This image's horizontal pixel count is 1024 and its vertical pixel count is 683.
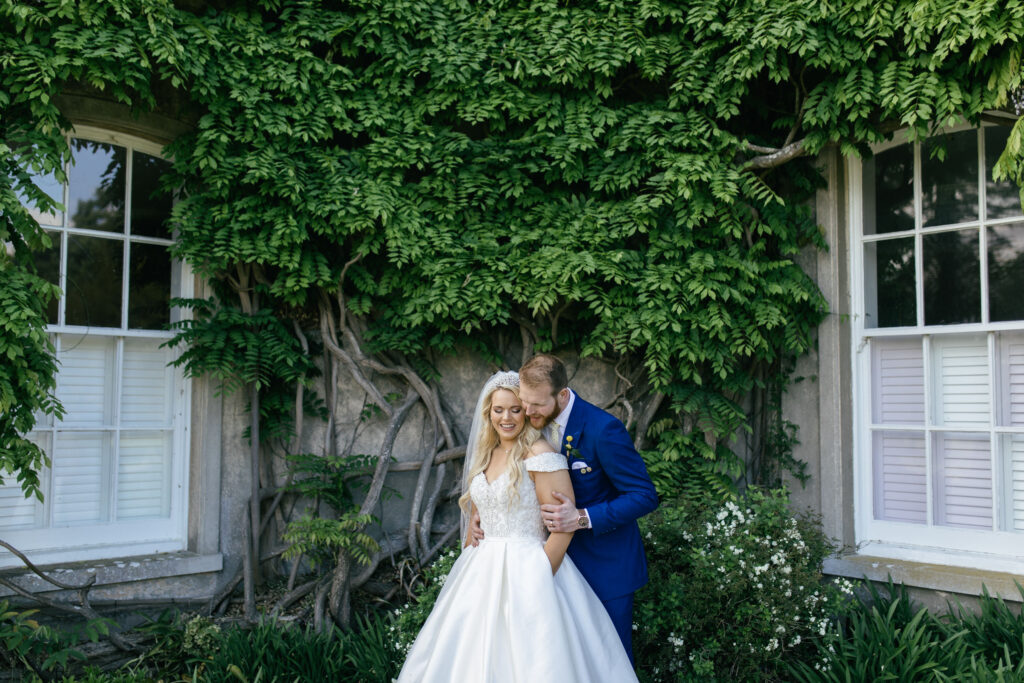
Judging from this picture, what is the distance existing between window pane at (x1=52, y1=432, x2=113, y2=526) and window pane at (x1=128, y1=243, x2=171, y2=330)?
827 mm

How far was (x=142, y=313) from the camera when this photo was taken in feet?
18.1

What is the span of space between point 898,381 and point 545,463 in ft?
9.99

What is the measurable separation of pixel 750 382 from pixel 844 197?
1.42m

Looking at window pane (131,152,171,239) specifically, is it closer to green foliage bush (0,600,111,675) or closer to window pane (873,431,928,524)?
green foliage bush (0,600,111,675)

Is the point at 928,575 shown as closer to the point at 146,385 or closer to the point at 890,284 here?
the point at 890,284

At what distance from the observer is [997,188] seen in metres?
4.88

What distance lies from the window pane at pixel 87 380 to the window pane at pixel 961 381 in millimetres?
5444

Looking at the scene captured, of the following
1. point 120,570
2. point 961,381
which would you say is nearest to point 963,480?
point 961,381

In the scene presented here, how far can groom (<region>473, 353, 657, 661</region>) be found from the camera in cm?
336

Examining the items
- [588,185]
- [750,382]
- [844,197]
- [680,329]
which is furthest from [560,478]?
[844,197]

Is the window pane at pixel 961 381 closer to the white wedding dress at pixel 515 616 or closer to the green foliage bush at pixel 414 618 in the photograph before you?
the white wedding dress at pixel 515 616

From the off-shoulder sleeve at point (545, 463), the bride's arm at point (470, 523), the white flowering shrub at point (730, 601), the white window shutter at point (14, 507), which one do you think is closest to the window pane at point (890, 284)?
the white flowering shrub at point (730, 601)

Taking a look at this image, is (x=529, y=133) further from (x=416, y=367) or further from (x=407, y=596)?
(x=407, y=596)

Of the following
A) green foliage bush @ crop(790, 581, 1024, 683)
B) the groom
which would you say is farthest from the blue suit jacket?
green foliage bush @ crop(790, 581, 1024, 683)
